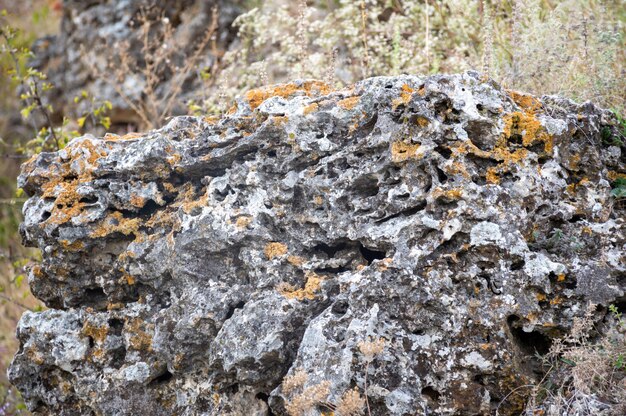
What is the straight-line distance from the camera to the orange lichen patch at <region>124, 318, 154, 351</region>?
3.63 metres

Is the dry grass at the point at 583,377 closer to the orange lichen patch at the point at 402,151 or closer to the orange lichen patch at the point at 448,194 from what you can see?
the orange lichen patch at the point at 448,194

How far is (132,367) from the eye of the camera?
3.64 m

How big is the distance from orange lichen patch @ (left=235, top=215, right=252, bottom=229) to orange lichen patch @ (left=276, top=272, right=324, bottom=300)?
36 centimetres

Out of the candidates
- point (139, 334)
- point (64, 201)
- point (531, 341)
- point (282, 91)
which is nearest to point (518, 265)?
point (531, 341)

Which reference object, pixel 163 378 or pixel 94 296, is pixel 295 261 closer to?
pixel 163 378

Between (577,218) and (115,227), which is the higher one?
(115,227)

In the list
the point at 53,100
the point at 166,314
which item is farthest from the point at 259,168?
the point at 53,100

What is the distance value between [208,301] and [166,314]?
0.28 metres

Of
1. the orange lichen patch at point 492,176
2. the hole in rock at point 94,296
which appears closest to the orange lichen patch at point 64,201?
the hole in rock at point 94,296

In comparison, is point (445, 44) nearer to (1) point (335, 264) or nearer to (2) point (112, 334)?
(1) point (335, 264)

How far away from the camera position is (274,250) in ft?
11.3

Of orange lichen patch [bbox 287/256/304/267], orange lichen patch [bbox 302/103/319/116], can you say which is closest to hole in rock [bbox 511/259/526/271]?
orange lichen patch [bbox 287/256/304/267]

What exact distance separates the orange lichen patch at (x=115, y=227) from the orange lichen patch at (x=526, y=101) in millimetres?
2203

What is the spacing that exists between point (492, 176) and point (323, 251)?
0.93 m
